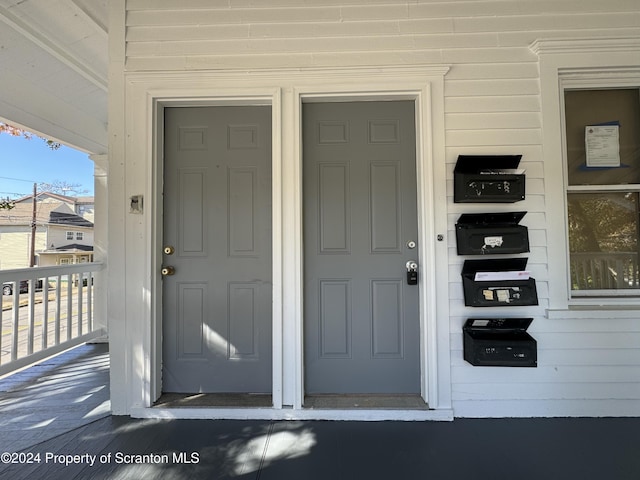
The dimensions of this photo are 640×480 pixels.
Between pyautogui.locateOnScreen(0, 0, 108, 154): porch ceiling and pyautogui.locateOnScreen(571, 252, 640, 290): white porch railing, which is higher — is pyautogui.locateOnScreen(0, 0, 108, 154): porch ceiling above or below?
above

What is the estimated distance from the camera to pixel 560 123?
1.99 meters

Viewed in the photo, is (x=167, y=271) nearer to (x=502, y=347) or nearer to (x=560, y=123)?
(x=502, y=347)

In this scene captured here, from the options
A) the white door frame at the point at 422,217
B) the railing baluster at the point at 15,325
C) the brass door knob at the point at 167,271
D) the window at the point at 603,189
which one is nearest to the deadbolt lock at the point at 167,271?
the brass door knob at the point at 167,271

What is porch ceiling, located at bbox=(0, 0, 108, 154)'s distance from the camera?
217cm

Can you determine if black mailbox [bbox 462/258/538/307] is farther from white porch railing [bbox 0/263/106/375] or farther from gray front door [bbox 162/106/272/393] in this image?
white porch railing [bbox 0/263/106/375]

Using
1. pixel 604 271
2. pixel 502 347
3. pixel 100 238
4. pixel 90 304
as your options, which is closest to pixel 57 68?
pixel 100 238

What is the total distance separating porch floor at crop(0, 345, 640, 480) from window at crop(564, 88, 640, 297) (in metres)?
0.93

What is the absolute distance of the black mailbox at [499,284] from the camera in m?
1.87

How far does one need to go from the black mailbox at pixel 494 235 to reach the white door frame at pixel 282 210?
0.14 m

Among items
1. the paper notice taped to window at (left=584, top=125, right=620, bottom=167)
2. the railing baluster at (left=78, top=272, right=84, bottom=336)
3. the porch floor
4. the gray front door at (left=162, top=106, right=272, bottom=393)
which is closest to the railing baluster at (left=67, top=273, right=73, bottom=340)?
the railing baluster at (left=78, top=272, right=84, bottom=336)

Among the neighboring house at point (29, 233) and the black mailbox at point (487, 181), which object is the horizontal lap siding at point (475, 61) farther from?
the neighboring house at point (29, 233)

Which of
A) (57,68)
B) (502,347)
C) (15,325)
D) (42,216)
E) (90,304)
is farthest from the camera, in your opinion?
(42,216)

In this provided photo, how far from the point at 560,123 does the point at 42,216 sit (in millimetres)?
14474

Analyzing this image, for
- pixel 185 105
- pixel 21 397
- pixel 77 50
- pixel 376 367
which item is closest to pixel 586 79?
pixel 376 367
